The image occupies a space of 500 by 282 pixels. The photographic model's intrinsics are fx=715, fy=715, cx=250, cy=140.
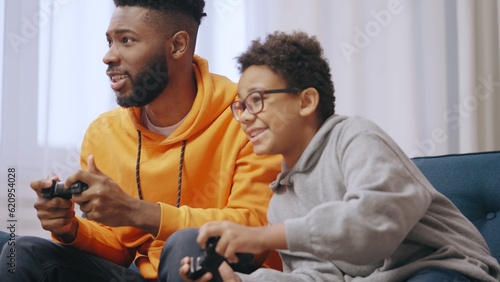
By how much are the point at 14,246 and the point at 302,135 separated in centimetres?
60

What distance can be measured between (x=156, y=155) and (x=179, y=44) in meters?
0.25

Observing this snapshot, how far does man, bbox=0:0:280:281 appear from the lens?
4.60 feet

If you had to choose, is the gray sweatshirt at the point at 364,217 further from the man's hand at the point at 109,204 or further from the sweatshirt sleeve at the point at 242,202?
the man's hand at the point at 109,204

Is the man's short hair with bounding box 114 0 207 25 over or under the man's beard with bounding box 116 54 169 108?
over

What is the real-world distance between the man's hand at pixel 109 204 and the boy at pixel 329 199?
0.21 metres

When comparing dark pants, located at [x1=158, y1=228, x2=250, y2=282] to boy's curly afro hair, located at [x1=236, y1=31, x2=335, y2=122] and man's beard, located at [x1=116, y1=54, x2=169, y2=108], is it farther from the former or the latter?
man's beard, located at [x1=116, y1=54, x2=169, y2=108]

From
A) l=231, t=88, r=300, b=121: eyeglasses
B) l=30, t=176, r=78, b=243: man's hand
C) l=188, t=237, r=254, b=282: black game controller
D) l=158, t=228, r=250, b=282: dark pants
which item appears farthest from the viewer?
l=30, t=176, r=78, b=243: man's hand

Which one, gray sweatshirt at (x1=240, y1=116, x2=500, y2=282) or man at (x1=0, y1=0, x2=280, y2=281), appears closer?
gray sweatshirt at (x1=240, y1=116, x2=500, y2=282)

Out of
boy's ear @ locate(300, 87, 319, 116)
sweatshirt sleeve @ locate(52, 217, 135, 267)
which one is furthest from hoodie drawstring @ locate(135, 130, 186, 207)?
boy's ear @ locate(300, 87, 319, 116)

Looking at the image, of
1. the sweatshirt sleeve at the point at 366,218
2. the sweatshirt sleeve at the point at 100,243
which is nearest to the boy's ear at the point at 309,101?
the sweatshirt sleeve at the point at 366,218

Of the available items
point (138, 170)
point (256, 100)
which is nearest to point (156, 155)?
point (138, 170)

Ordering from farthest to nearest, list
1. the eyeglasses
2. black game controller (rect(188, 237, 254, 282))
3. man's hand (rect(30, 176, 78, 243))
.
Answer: man's hand (rect(30, 176, 78, 243)), the eyeglasses, black game controller (rect(188, 237, 254, 282))

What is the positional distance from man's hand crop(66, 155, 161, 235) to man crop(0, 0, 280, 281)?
24 mm

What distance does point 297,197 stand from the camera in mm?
1312
